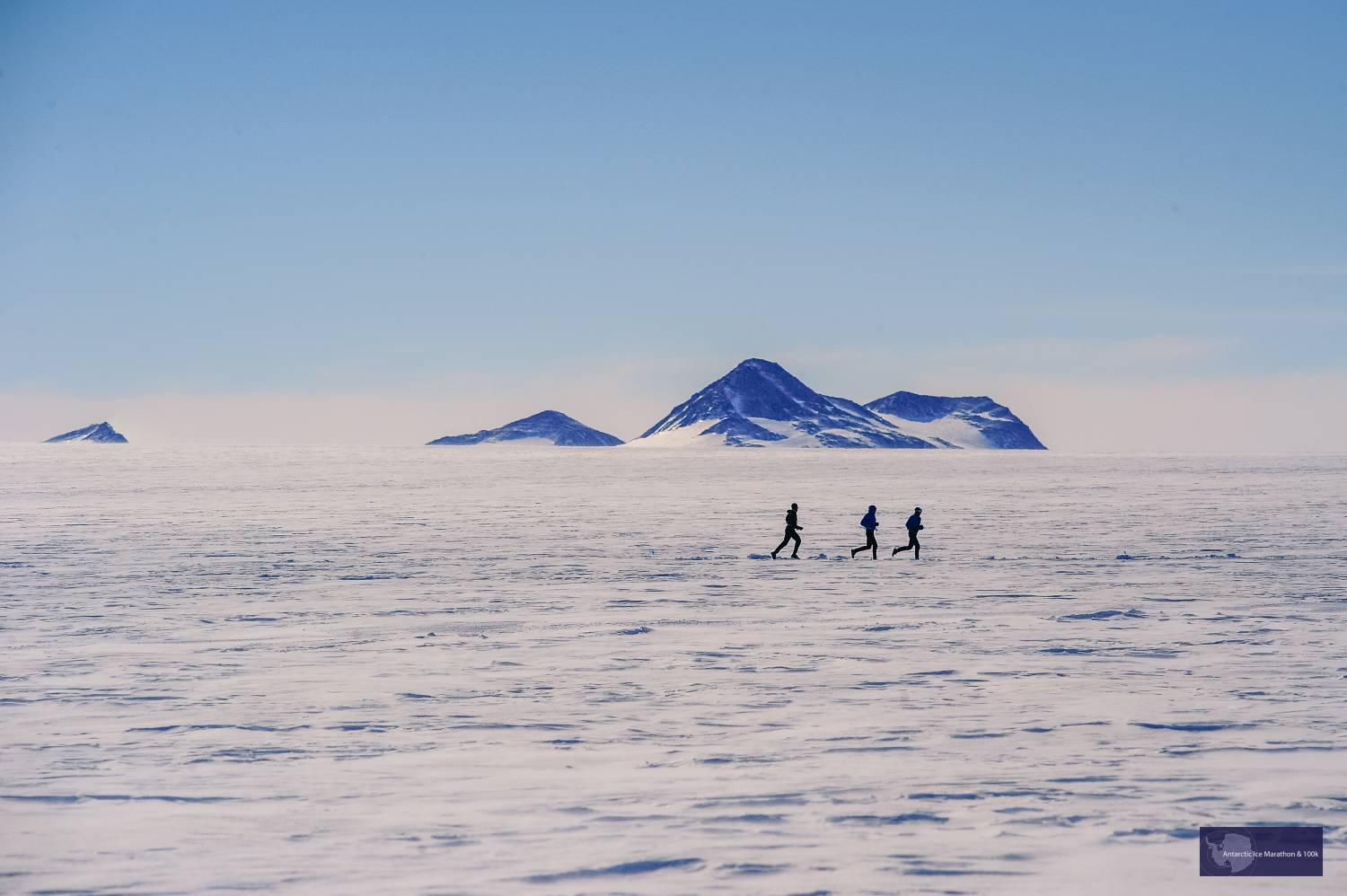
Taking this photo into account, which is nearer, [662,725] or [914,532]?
[662,725]

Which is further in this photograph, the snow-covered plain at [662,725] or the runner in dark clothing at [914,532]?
the runner in dark clothing at [914,532]

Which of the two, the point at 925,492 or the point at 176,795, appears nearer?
the point at 176,795

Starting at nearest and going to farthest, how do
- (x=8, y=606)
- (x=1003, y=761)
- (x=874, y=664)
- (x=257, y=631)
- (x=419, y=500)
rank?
(x=1003, y=761) < (x=874, y=664) < (x=257, y=631) < (x=8, y=606) < (x=419, y=500)

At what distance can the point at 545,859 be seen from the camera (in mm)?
6539

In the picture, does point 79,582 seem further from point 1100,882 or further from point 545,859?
point 1100,882

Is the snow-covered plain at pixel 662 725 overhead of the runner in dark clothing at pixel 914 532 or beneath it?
beneath

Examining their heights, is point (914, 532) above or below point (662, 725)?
above

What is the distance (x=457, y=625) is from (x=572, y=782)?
725cm

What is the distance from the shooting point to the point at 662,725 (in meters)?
9.56

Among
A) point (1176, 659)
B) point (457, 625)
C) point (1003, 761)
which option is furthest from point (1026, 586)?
Result: point (1003, 761)

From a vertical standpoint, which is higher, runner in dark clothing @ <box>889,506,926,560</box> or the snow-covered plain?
A: runner in dark clothing @ <box>889,506,926,560</box>

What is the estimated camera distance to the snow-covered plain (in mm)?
6605

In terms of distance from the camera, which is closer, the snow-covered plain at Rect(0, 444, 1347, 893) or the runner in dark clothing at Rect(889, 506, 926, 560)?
the snow-covered plain at Rect(0, 444, 1347, 893)

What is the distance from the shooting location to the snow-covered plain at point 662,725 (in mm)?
6605
